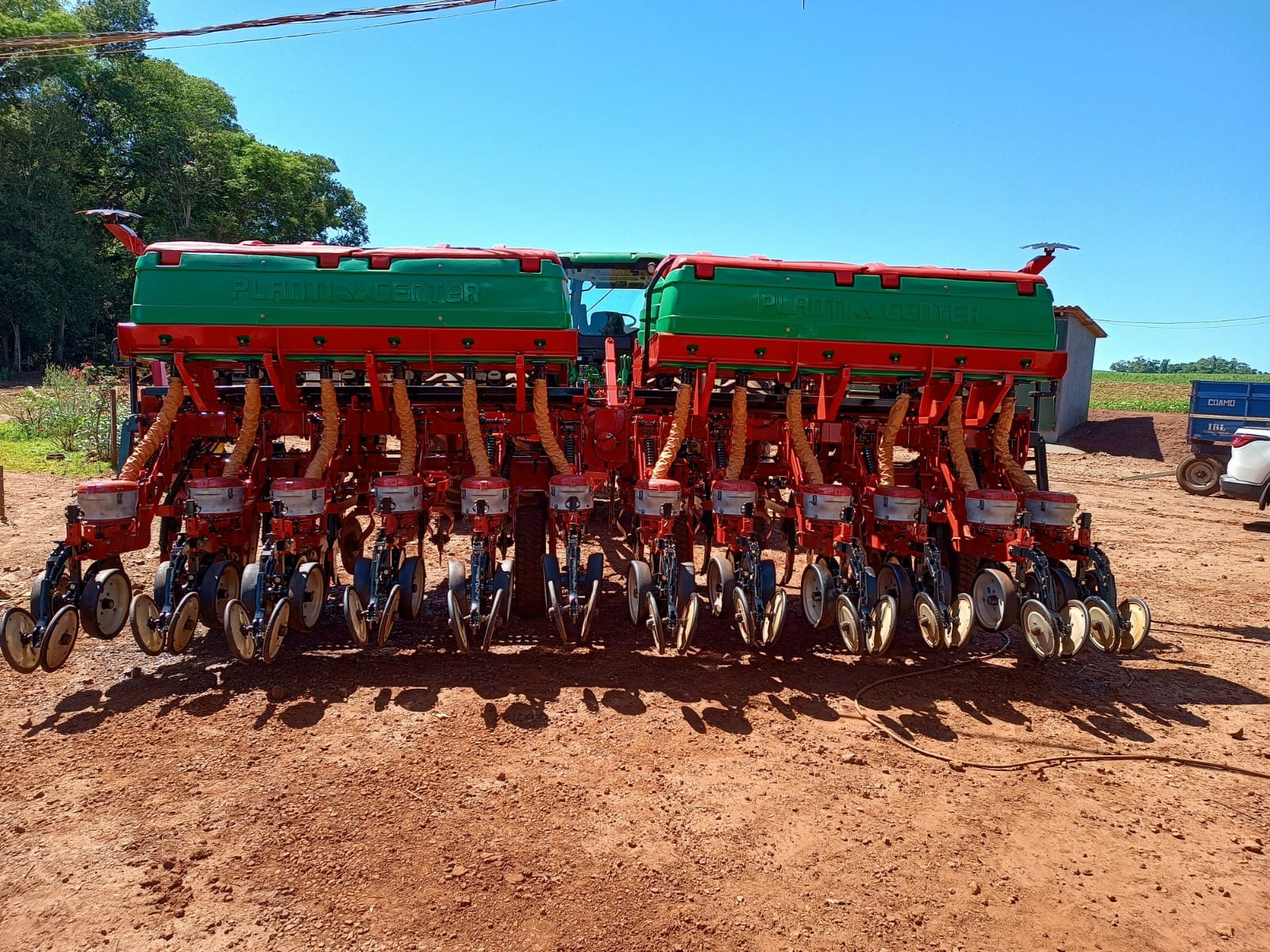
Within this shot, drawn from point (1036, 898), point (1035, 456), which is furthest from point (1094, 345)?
point (1036, 898)

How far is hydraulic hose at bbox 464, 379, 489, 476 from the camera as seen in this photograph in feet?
16.8

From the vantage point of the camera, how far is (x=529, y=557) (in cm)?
560

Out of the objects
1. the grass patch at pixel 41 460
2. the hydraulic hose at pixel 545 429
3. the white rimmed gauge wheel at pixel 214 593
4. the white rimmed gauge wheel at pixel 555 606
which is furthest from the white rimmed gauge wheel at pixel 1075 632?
the grass patch at pixel 41 460

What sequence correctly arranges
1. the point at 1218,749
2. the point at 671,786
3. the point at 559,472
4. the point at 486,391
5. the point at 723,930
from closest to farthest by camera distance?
the point at 723,930 < the point at 671,786 < the point at 1218,749 < the point at 559,472 < the point at 486,391

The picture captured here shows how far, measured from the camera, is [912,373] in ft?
17.5

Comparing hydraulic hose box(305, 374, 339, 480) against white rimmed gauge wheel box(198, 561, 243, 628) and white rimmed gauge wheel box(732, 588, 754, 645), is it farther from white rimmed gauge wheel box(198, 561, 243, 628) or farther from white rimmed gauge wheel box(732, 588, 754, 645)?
white rimmed gauge wheel box(732, 588, 754, 645)

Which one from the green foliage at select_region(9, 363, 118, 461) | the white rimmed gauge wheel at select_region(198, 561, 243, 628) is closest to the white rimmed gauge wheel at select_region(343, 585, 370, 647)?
the white rimmed gauge wheel at select_region(198, 561, 243, 628)

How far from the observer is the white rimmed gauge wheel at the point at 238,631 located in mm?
4242

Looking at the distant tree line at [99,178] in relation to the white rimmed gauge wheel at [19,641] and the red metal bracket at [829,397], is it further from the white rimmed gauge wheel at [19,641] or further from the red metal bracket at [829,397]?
the red metal bracket at [829,397]

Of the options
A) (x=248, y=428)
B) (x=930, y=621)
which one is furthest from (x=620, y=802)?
(x=248, y=428)

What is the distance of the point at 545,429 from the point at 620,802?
2677mm

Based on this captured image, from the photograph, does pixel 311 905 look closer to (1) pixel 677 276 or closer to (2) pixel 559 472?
(2) pixel 559 472

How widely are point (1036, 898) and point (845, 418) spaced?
376cm

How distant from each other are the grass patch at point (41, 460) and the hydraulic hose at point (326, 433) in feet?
33.1
